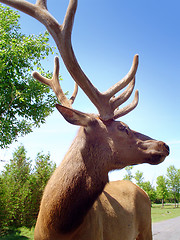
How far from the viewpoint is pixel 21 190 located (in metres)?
7.83

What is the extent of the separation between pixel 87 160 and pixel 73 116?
631 millimetres

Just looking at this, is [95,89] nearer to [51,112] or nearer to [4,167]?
[4,167]

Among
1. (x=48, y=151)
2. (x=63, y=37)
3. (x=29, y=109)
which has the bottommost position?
(x=48, y=151)

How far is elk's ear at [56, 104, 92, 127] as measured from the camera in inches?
101

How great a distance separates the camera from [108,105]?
3250 millimetres

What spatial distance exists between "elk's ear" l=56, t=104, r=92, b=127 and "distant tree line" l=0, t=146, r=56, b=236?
602 centimetres

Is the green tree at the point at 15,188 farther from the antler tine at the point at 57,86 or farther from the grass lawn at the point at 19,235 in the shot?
the antler tine at the point at 57,86

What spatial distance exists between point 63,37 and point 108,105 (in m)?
1.26

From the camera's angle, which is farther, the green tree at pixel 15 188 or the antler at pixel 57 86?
the green tree at pixel 15 188

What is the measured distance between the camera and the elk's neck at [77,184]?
7.64ft

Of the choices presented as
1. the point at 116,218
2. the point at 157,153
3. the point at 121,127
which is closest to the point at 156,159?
the point at 157,153

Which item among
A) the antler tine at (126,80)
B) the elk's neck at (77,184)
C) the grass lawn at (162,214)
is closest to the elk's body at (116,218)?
the elk's neck at (77,184)

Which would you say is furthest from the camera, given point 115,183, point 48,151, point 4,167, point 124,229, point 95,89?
point 48,151

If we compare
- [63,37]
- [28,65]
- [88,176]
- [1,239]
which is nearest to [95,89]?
[63,37]
